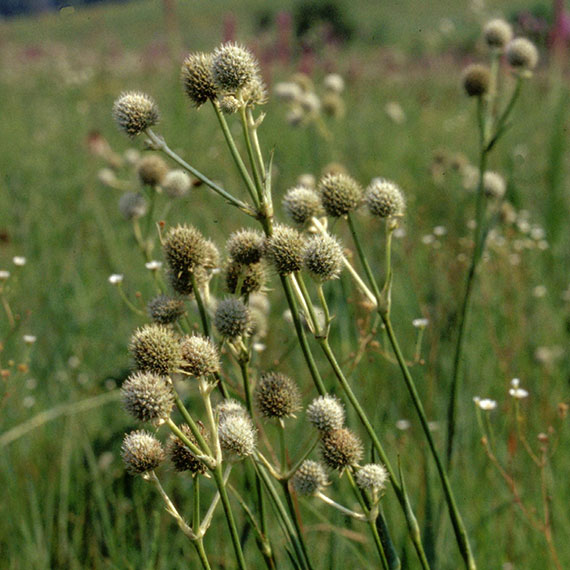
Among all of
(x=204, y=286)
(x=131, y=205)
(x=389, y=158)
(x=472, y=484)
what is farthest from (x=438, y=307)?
(x=389, y=158)

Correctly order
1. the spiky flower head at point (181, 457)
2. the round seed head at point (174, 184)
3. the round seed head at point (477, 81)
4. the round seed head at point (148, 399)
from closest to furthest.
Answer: the round seed head at point (148, 399)
the spiky flower head at point (181, 457)
the round seed head at point (174, 184)
the round seed head at point (477, 81)

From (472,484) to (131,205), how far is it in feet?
4.98

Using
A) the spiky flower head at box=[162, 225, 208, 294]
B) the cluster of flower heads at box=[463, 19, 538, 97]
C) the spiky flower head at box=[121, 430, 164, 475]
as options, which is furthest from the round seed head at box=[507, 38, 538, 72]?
the spiky flower head at box=[121, 430, 164, 475]

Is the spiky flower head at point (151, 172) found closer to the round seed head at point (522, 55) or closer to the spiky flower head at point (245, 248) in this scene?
the spiky flower head at point (245, 248)

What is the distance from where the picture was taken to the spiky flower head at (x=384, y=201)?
4.63 feet

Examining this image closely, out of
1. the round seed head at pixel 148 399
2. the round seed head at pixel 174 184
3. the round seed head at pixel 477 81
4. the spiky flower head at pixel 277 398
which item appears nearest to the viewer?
the round seed head at pixel 148 399

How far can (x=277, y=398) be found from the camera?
1.26m

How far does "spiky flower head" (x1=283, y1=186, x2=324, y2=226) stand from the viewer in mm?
1350

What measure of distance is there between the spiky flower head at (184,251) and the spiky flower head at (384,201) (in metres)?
0.38

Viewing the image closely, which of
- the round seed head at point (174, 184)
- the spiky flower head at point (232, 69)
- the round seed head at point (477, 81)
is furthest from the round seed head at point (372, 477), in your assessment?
the round seed head at point (477, 81)

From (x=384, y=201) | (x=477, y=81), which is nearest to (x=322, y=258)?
(x=384, y=201)

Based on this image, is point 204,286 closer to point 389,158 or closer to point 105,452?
point 105,452

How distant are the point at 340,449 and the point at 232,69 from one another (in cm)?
73

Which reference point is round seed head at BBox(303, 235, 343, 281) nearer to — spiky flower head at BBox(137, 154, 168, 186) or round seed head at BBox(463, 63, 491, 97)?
spiky flower head at BBox(137, 154, 168, 186)
